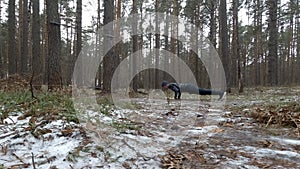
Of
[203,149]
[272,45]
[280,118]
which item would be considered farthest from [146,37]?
[203,149]

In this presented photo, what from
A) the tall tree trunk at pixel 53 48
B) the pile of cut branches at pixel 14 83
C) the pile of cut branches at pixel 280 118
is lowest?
the pile of cut branches at pixel 280 118

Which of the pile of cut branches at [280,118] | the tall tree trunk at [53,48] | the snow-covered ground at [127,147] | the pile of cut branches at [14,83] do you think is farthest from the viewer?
the tall tree trunk at [53,48]

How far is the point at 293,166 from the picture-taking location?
217cm

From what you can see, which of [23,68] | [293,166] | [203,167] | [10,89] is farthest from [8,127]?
[23,68]

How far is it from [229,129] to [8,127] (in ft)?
9.59

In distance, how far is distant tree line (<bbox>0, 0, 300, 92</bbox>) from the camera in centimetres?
893

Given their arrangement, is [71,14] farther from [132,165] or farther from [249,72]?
[249,72]

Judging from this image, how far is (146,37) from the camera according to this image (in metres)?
33.9

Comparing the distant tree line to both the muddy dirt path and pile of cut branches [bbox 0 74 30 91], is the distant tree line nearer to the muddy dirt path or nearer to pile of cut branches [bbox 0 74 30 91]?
pile of cut branches [bbox 0 74 30 91]

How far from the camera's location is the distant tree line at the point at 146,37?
8.93 meters

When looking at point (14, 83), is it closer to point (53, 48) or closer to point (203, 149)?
point (53, 48)

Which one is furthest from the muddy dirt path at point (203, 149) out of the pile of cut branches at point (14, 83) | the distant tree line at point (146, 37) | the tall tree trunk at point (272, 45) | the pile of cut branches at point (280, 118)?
the tall tree trunk at point (272, 45)

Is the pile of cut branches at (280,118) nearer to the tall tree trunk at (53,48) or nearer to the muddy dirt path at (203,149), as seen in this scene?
→ the muddy dirt path at (203,149)

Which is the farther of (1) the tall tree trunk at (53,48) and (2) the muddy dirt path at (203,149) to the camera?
(1) the tall tree trunk at (53,48)
